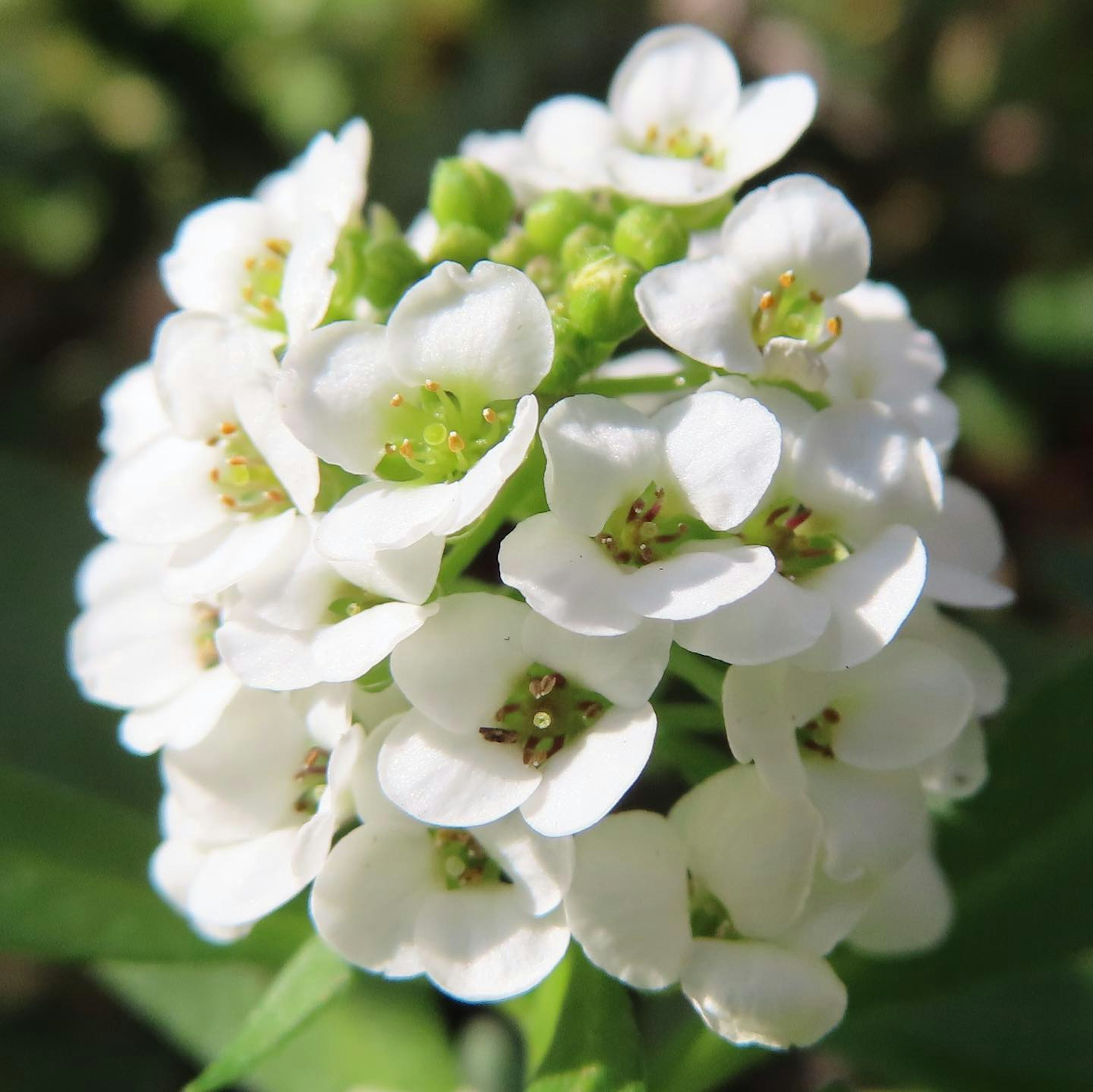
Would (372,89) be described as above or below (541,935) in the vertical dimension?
above

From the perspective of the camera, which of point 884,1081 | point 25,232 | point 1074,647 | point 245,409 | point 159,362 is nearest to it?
point 245,409

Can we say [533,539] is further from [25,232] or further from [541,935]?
[25,232]

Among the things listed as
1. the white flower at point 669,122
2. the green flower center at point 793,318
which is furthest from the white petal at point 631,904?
the white flower at point 669,122

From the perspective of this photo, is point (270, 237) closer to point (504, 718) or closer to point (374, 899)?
point (504, 718)

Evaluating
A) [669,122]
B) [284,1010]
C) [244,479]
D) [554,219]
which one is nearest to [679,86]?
[669,122]

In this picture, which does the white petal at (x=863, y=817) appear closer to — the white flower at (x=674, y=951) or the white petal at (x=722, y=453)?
the white flower at (x=674, y=951)

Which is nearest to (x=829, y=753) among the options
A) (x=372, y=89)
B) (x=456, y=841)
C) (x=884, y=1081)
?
(x=456, y=841)
